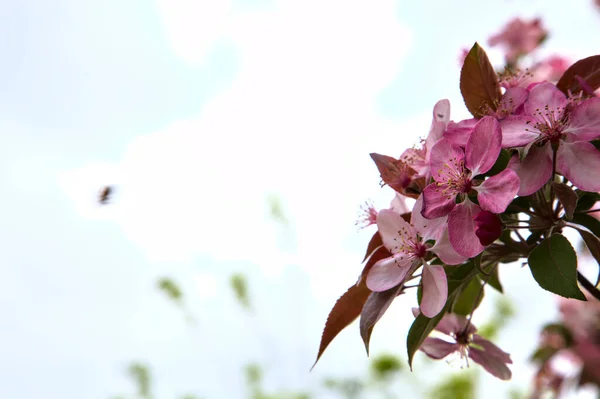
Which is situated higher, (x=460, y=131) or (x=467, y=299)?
(x=460, y=131)

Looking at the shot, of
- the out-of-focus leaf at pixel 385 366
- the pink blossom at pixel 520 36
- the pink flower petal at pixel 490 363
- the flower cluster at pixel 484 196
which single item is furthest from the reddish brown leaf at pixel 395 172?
the out-of-focus leaf at pixel 385 366

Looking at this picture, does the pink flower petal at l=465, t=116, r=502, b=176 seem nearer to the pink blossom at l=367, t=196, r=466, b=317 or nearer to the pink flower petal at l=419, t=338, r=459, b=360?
the pink blossom at l=367, t=196, r=466, b=317

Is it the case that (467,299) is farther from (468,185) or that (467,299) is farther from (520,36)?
(520,36)

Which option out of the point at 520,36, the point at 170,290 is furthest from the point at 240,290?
the point at 520,36

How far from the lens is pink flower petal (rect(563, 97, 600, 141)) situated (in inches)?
20.6

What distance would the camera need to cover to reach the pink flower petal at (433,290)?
1.77 ft

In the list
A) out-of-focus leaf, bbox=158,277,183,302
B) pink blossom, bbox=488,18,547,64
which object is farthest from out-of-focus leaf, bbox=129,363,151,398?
pink blossom, bbox=488,18,547,64

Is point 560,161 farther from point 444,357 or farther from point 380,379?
point 380,379

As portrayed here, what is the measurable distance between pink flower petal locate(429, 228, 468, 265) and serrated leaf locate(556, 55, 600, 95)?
20cm

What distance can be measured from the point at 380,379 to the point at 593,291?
3.73m

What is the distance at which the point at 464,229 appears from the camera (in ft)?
1.67

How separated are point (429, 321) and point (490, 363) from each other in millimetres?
154

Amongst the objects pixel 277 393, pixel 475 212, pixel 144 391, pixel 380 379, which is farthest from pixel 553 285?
pixel 277 393

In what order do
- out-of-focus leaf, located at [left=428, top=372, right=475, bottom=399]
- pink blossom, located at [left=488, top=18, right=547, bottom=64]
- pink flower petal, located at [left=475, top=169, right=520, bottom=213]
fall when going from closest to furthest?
pink flower petal, located at [left=475, top=169, right=520, bottom=213] → pink blossom, located at [left=488, top=18, right=547, bottom=64] → out-of-focus leaf, located at [left=428, top=372, right=475, bottom=399]
